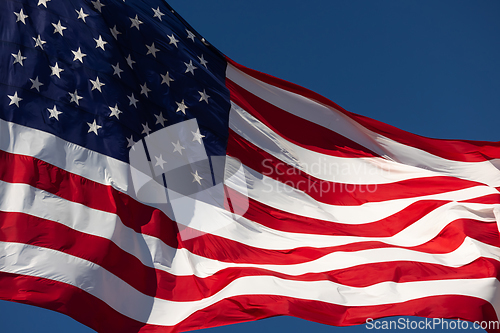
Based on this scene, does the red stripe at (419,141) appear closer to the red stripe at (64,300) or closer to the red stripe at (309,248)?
the red stripe at (309,248)

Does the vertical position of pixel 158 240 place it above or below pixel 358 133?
below

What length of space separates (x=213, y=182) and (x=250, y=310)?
9.68ft

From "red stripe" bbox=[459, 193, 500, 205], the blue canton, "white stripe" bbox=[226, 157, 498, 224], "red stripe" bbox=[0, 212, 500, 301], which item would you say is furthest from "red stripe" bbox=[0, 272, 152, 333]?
"red stripe" bbox=[459, 193, 500, 205]

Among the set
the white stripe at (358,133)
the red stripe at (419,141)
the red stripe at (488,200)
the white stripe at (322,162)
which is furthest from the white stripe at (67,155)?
the red stripe at (488,200)

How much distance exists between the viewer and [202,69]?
1295cm

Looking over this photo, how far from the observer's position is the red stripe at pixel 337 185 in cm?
1305

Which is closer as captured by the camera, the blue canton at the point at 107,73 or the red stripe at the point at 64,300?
the red stripe at the point at 64,300

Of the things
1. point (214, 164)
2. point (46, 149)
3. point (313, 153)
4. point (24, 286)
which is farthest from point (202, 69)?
point (24, 286)

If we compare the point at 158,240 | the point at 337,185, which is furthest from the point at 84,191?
the point at 337,185

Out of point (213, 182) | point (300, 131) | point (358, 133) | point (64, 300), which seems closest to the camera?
point (64, 300)

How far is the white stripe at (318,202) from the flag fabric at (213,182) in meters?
0.03

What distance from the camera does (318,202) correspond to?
1304 cm

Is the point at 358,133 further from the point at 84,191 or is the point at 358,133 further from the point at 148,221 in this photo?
the point at 84,191

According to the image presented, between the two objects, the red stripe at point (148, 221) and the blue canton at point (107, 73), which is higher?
the blue canton at point (107, 73)
